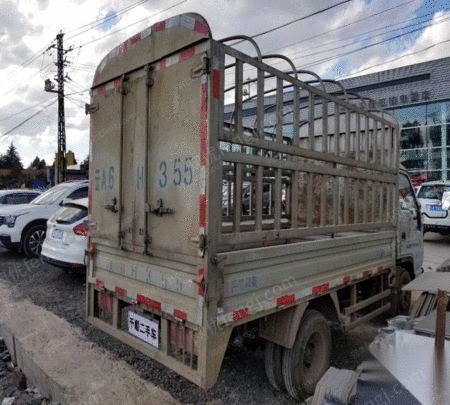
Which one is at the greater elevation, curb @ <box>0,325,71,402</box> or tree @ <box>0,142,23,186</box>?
tree @ <box>0,142,23,186</box>

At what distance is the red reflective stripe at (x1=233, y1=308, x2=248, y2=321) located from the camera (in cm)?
233

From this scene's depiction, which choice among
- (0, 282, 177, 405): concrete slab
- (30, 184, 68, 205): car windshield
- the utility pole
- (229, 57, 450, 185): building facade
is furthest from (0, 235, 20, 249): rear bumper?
(229, 57, 450, 185): building facade

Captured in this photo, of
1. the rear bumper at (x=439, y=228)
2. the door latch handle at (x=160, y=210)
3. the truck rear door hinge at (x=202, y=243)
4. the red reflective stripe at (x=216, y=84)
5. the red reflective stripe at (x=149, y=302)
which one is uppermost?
the red reflective stripe at (x=216, y=84)

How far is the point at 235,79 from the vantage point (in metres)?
2.47

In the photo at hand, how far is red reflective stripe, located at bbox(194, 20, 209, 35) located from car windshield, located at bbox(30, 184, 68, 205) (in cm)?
687

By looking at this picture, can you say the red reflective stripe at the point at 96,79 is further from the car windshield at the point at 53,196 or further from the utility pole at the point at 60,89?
the utility pole at the point at 60,89

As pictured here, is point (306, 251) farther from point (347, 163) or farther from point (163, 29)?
point (163, 29)

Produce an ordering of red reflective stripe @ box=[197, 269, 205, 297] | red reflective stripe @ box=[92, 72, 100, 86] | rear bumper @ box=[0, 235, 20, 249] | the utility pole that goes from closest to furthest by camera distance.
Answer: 1. red reflective stripe @ box=[197, 269, 205, 297]
2. red reflective stripe @ box=[92, 72, 100, 86]
3. rear bumper @ box=[0, 235, 20, 249]
4. the utility pole

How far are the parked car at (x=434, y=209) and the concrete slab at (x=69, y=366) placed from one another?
9.98m

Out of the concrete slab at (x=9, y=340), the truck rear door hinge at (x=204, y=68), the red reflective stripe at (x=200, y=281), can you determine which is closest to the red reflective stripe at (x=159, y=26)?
the truck rear door hinge at (x=204, y=68)

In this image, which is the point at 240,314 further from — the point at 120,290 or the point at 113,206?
the point at 113,206

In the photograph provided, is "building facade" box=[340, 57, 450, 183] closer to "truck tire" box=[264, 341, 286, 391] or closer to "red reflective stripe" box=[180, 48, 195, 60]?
"truck tire" box=[264, 341, 286, 391]

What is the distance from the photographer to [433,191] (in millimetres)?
11391

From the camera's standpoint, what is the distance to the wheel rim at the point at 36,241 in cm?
784
